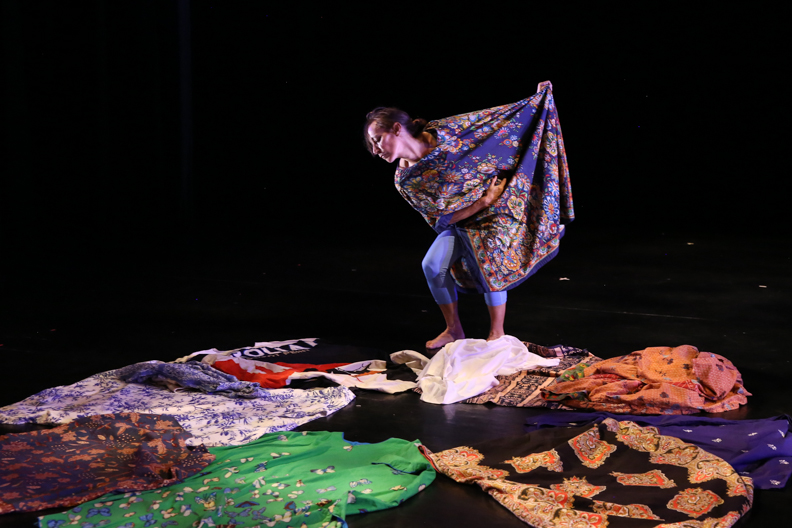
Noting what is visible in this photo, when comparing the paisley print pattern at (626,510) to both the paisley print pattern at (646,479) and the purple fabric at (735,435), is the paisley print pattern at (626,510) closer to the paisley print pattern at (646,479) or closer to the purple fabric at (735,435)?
the paisley print pattern at (646,479)

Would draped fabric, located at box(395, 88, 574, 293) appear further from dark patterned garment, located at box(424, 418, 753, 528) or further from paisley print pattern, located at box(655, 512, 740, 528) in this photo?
paisley print pattern, located at box(655, 512, 740, 528)

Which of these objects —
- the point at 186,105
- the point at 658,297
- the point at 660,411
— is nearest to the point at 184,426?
the point at 660,411

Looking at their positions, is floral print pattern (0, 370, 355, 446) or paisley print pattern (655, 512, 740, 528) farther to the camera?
floral print pattern (0, 370, 355, 446)

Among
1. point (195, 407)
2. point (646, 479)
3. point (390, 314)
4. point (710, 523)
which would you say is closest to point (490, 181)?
point (390, 314)

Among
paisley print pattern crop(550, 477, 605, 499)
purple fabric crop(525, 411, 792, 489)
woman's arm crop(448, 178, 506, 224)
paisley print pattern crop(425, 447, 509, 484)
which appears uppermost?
woman's arm crop(448, 178, 506, 224)

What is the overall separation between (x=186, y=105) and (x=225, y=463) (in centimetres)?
605

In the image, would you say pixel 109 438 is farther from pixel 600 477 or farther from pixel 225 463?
pixel 600 477

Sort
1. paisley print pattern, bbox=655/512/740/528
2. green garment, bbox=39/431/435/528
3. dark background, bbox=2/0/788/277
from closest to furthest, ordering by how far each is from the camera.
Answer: paisley print pattern, bbox=655/512/740/528, green garment, bbox=39/431/435/528, dark background, bbox=2/0/788/277

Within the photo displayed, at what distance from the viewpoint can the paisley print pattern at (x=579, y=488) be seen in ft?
7.30

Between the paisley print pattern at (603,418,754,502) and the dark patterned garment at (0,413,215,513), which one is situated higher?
the paisley print pattern at (603,418,754,502)

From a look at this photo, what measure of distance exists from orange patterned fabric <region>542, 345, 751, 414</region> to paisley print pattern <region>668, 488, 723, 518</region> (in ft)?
2.49

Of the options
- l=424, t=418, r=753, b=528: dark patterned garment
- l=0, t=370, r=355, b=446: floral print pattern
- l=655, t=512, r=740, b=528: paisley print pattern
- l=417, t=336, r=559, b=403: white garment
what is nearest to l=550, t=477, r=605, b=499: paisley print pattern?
l=424, t=418, r=753, b=528: dark patterned garment

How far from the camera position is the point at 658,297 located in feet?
16.6

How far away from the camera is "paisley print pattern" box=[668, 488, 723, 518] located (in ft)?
6.84
